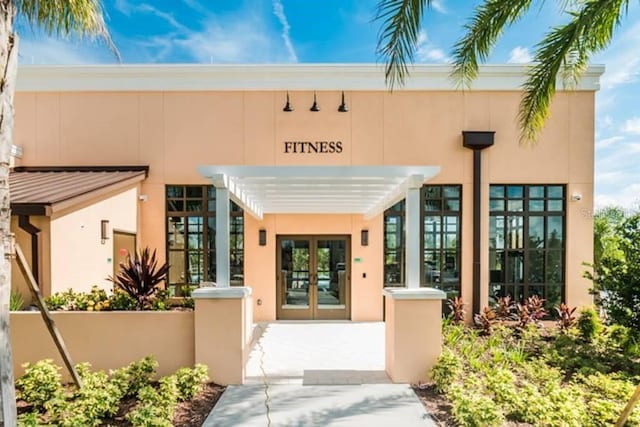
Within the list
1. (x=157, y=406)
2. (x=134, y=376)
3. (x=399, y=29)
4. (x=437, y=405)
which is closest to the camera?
(x=157, y=406)

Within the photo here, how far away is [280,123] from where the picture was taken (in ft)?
33.6

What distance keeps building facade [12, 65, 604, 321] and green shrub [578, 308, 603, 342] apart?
6.40ft

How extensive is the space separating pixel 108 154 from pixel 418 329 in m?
9.21

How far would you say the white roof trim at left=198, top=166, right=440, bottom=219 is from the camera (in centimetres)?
584

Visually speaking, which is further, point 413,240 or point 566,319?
point 566,319

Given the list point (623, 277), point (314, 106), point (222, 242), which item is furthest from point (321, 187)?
point (623, 277)

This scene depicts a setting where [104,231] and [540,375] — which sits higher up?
[104,231]

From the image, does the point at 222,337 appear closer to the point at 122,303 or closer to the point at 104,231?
the point at 122,303

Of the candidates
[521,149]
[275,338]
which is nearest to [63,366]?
[275,338]

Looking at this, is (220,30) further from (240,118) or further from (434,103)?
(434,103)

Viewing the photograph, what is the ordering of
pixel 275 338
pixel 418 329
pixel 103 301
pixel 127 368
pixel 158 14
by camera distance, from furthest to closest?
pixel 158 14, pixel 275 338, pixel 103 301, pixel 418 329, pixel 127 368

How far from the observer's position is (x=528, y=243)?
1037cm

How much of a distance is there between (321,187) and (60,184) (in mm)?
5862

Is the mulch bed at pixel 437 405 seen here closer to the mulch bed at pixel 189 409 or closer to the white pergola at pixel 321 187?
the white pergola at pixel 321 187
